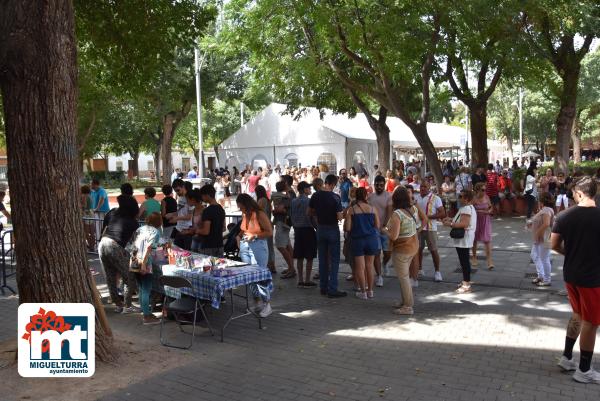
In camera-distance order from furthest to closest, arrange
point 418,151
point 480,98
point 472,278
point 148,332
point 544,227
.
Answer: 1. point 418,151
2. point 480,98
3. point 472,278
4. point 544,227
5. point 148,332

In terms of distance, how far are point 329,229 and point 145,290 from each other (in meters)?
2.64

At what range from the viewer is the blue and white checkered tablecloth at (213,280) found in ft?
20.0

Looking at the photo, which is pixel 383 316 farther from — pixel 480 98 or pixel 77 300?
pixel 480 98

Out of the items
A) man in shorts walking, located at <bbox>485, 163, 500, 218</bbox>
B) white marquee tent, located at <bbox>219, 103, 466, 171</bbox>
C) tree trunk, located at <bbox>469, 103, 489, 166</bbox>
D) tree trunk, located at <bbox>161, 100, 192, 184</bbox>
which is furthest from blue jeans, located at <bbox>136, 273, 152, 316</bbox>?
tree trunk, located at <bbox>161, 100, 192, 184</bbox>

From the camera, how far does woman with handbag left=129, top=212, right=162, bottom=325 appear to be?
6805 mm

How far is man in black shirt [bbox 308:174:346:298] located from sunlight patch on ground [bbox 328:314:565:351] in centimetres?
136

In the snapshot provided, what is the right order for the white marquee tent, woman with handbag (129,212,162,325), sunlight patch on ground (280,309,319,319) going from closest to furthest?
woman with handbag (129,212,162,325), sunlight patch on ground (280,309,319,319), the white marquee tent

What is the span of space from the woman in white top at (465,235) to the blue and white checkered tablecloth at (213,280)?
3.01 meters

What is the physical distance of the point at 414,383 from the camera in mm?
5055

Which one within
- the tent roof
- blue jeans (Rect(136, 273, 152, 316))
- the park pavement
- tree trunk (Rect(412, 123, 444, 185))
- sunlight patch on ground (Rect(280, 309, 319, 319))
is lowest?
the park pavement

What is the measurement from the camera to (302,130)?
2545 centimetres

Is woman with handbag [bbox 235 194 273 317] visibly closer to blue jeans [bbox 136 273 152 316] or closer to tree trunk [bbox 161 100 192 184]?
blue jeans [bbox 136 273 152 316]

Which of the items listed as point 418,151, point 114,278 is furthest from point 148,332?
point 418,151

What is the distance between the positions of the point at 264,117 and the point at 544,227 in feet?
65.4
